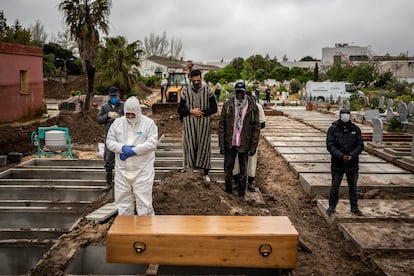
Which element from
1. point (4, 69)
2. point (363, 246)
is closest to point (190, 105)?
point (363, 246)

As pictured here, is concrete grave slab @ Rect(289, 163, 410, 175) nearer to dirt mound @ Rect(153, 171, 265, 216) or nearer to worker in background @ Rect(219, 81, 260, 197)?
worker in background @ Rect(219, 81, 260, 197)

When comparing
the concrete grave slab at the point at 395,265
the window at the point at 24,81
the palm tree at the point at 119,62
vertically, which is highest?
the palm tree at the point at 119,62

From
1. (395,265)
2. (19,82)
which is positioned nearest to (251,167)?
(395,265)

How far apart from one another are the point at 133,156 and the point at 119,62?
79.0 feet

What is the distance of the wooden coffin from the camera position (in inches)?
150

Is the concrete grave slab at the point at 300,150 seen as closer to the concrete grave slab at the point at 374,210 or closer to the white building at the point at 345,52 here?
the concrete grave slab at the point at 374,210

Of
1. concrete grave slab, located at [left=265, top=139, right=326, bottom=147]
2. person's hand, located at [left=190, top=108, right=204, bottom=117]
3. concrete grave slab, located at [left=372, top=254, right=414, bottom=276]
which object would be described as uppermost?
person's hand, located at [left=190, top=108, right=204, bottom=117]

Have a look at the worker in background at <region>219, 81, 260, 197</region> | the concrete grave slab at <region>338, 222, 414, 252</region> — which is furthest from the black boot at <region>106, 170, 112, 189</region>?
the concrete grave slab at <region>338, 222, 414, 252</region>

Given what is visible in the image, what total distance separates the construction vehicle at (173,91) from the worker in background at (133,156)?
15570 millimetres

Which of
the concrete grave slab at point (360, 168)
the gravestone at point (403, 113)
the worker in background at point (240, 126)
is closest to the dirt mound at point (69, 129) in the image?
the concrete grave slab at point (360, 168)

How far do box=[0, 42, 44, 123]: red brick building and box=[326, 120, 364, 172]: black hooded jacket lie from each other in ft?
47.6

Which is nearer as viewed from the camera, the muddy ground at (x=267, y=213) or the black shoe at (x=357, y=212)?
the muddy ground at (x=267, y=213)

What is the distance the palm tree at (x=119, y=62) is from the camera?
90.4ft

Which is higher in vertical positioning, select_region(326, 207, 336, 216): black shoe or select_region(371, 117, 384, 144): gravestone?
select_region(371, 117, 384, 144): gravestone
